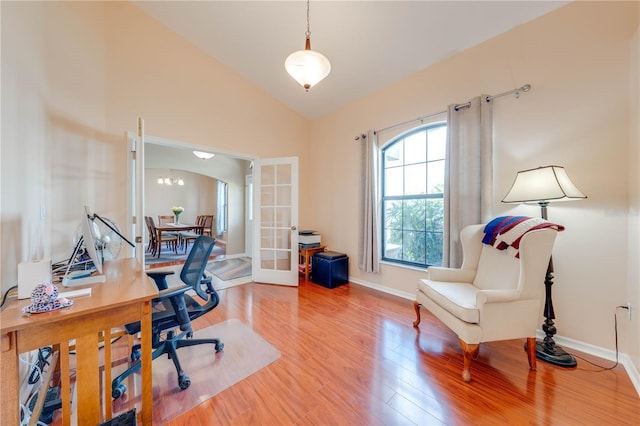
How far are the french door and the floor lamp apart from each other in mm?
2832

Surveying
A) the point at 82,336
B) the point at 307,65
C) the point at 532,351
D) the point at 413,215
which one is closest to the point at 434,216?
the point at 413,215

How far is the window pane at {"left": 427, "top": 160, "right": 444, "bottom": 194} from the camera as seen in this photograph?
9.56 feet

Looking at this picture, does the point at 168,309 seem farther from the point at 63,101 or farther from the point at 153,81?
the point at 153,81

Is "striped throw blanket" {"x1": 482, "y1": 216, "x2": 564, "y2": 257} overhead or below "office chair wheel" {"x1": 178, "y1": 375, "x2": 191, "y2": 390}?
overhead

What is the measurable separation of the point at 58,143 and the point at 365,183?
3.34 m

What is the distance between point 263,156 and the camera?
392 cm

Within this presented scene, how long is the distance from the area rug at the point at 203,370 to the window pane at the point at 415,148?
278 cm

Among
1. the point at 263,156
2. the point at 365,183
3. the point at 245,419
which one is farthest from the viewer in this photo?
the point at 263,156

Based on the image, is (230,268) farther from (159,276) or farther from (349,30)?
(349,30)

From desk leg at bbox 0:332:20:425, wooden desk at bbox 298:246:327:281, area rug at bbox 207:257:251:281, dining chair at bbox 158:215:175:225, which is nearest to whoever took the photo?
desk leg at bbox 0:332:20:425

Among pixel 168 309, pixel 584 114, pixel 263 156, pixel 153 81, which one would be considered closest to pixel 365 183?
pixel 263 156

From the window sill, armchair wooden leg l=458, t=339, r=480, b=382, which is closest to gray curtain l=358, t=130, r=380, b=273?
the window sill

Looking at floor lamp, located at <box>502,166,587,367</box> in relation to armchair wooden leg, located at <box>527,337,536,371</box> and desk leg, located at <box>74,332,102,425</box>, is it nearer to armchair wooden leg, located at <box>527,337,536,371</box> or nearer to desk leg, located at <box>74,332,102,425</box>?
armchair wooden leg, located at <box>527,337,536,371</box>

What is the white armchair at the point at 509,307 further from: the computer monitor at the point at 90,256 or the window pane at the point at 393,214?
the computer monitor at the point at 90,256
